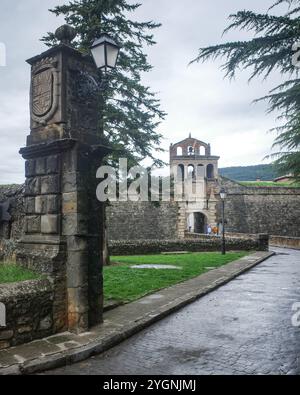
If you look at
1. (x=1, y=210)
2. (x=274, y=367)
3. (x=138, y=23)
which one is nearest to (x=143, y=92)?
(x=138, y=23)

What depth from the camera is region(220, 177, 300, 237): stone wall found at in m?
39.6

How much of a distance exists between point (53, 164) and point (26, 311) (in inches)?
94.3

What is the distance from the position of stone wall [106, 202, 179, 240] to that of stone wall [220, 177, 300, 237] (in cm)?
716

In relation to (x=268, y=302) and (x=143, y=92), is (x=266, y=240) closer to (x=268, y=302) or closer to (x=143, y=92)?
(x=143, y=92)

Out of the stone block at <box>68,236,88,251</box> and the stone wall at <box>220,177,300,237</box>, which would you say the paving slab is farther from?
the stone wall at <box>220,177,300,237</box>

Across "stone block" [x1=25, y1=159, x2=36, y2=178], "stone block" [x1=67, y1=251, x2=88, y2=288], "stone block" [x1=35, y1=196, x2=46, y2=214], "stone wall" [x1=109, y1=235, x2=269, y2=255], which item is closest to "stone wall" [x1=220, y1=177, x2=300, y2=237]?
"stone wall" [x1=109, y1=235, x2=269, y2=255]

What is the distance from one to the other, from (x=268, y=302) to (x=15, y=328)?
18.7 feet

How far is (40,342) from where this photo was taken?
16.9 feet

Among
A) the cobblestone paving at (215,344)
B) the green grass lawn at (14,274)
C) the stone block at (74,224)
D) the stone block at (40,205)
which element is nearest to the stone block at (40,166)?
the stone block at (40,205)

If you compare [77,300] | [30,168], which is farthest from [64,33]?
[77,300]

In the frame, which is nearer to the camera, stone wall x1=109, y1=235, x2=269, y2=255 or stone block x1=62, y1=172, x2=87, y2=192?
stone block x1=62, y1=172, x2=87, y2=192

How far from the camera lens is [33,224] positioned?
6.30 meters

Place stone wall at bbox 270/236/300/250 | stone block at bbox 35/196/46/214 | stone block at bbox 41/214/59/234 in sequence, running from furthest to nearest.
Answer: stone wall at bbox 270/236/300/250 < stone block at bbox 35/196/46/214 < stone block at bbox 41/214/59/234

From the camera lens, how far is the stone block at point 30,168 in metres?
6.34
